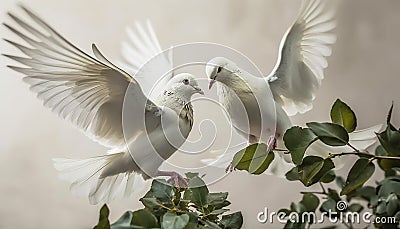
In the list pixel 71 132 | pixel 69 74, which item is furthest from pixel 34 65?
pixel 71 132

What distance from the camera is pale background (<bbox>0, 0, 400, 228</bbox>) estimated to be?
75cm

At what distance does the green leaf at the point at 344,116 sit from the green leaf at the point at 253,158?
0.19ft

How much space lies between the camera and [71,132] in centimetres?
75

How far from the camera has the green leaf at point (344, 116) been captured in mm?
369

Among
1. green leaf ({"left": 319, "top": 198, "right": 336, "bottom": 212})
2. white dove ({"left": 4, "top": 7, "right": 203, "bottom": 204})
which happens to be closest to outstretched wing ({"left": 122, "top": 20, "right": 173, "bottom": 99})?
white dove ({"left": 4, "top": 7, "right": 203, "bottom": 204})

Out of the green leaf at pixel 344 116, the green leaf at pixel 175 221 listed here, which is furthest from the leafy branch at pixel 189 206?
the green leaf at pixel 344 116

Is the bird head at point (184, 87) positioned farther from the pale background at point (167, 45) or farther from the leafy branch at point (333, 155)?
the pale background at point (167, 45)

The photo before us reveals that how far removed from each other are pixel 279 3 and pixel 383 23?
0.18m

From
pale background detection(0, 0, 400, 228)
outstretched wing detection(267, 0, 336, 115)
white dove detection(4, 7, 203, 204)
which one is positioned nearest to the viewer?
white dove detection(4, 7, 203, 204)

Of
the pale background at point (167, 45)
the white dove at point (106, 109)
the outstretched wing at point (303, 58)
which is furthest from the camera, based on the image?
the pale background at point (167, 45)

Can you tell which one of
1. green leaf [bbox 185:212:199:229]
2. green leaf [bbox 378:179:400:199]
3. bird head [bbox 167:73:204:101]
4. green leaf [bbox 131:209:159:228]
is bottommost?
green leaf [bbox 185:212:199:229]

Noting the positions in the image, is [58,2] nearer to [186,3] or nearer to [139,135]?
[186,3]

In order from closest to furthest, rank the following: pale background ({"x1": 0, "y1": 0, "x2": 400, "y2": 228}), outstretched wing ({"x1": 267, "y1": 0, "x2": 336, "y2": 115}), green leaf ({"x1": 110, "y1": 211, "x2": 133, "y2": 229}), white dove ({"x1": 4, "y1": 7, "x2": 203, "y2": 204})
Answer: green leaf ({"x1": 110, "y1": 211, "x2": 133, "y2": 229}) → white dove ({"x1": 4, "y1": 7, "x2": 203, "y2": 204}) → outstretched wing ({"x1": 267, "y1": 0, "x2": 336, "y2": 115}) → pale background ({"x1": 0, "y1": 0, "x2": 400, "y2": 228})

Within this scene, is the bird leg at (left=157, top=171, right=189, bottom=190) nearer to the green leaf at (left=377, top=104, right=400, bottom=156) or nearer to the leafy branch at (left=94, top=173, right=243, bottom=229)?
the leafy branch at (left=94, top=173, right=243, bottom=229)
